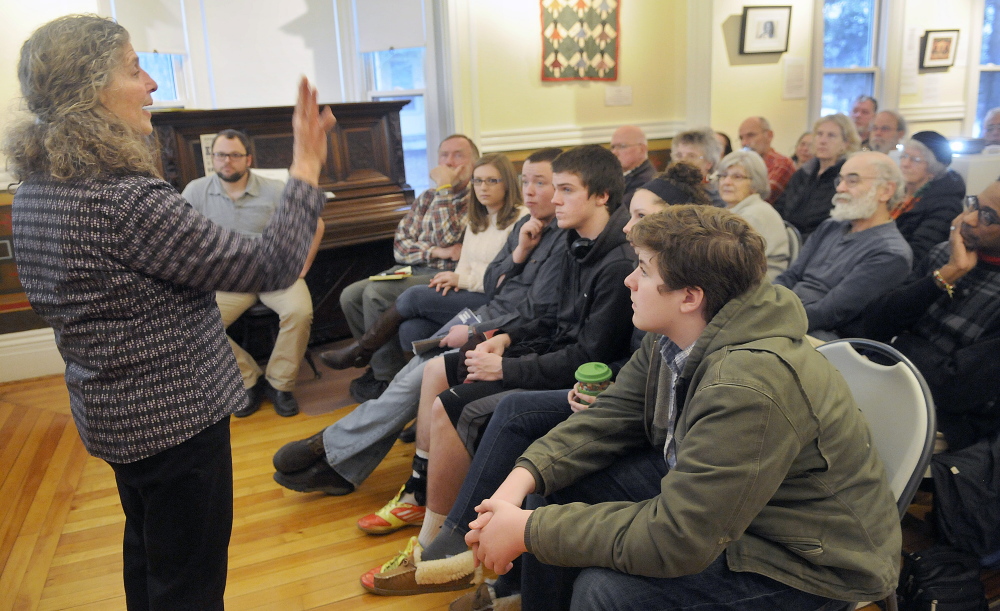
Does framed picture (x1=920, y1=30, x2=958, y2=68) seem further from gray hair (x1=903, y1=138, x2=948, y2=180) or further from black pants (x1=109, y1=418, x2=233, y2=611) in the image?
black pants (x1=109, y1=418, x2=233, y2=611)

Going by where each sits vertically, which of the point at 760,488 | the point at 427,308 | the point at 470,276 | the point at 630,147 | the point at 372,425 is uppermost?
the point at 630,147

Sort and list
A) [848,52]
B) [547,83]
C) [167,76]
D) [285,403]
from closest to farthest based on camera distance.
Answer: [285,403] → [547,83] → [167,76] → [848,52]

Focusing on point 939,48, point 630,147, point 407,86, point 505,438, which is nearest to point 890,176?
point 630,147

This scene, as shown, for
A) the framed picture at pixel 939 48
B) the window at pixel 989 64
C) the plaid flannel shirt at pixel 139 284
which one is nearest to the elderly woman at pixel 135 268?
the plaid flannel shirt at pixel 139 284

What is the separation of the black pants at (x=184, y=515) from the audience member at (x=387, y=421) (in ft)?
2.90

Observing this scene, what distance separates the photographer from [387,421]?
235 centimetres

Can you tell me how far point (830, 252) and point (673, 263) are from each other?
162 cm

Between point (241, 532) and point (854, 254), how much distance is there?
216 cm

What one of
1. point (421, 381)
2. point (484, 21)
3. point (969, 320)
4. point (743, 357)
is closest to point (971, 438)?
point (969, 320)

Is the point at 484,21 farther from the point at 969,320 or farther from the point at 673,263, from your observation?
the point at 673,263

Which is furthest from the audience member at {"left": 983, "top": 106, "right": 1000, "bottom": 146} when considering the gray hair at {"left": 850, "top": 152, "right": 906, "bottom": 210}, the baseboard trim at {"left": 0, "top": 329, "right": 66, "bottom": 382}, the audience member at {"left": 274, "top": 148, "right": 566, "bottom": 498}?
the baseboard trim at {"left": 0, "top": 329, "right": 66, "bottom": 382}

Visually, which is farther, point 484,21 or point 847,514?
point 484,21

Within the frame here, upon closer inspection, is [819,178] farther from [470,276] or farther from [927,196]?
[470,276]

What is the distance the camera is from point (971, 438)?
72.0 inches
